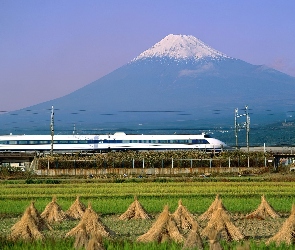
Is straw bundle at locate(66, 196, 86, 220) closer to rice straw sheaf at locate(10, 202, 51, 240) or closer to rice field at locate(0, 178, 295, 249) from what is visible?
rice field at locate(0, 178, 295, 249)

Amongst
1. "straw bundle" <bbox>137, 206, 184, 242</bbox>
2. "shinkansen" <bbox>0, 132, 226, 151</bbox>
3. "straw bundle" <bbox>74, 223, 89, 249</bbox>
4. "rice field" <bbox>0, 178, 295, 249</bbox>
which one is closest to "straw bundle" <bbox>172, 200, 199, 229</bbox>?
"rice field" <bbox>0, 178, 295, 249</bbox>

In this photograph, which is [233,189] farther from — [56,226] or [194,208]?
[56,226]

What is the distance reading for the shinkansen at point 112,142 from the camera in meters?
70.9

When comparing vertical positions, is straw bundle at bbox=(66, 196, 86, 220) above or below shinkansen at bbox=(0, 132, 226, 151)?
below

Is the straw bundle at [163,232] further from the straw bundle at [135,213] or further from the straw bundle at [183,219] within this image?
the straw bundle at [135,213]

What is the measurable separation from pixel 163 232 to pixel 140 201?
9895 mm

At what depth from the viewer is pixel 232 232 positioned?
17156 mm

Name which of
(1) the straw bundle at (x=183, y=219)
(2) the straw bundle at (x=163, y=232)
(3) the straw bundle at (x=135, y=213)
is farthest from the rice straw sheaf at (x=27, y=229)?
(3) the straw bundle at (x=135, y=213)

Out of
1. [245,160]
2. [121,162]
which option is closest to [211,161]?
[245,160]

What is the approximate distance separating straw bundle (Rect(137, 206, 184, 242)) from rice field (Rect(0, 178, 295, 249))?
48 cm

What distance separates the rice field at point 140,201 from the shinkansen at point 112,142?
33568 millimetres

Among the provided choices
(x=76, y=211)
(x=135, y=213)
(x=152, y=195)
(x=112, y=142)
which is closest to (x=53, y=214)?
(x=76, y=211)

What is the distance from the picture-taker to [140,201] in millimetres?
26062

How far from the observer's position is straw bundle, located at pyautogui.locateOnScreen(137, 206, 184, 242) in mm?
15945
